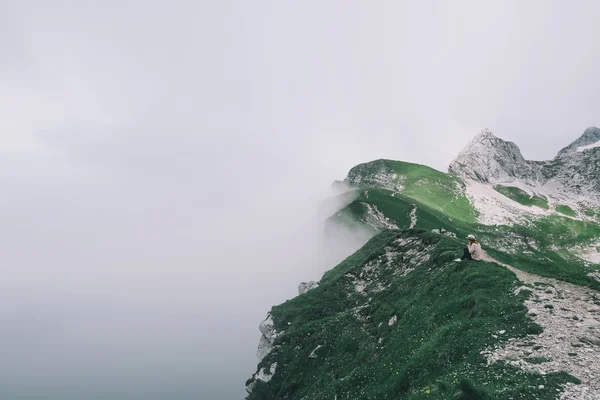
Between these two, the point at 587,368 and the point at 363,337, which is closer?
the point at 587,368

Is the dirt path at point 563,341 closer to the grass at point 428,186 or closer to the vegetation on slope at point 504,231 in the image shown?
the vegetation on slope at point 504,231

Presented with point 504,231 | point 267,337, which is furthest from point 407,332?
point 504,231

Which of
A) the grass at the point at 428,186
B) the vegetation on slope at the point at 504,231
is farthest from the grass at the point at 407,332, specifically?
the grass at the point at 428,186

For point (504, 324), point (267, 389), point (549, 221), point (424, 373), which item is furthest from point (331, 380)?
point (549, 221)

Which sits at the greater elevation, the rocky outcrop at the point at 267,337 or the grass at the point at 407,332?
the rocky outcrop at the point at 267,337

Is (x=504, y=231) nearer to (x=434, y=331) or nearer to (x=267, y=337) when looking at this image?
(x=267, y=337)

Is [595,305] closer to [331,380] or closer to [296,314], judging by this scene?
[331,380]
